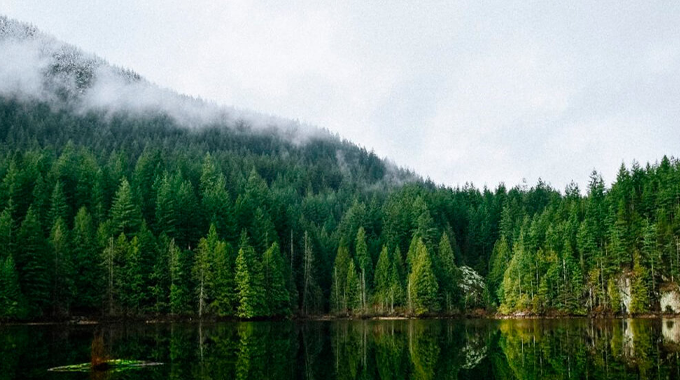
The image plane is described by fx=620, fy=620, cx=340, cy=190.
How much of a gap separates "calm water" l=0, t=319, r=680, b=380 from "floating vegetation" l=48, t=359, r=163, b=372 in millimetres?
1027

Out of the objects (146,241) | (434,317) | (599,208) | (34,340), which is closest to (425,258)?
(434,317)

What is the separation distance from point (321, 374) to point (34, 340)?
98.7 ft

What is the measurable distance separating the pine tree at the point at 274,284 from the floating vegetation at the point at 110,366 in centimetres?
6359

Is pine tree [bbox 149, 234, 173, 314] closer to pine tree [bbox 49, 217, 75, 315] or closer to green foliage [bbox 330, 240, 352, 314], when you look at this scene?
pine tree [bbox 49, 217, 75, 315]

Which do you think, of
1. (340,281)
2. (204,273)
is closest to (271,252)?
(204,273)

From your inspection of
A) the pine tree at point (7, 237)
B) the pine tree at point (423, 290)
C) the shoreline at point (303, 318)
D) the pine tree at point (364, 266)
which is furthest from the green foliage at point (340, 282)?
the pine tree at point (7, 237)

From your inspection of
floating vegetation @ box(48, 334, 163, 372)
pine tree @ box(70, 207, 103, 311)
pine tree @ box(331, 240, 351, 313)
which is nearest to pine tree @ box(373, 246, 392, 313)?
pine tree @ box(331, 240, 351, 313)

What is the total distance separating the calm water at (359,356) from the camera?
30.6m

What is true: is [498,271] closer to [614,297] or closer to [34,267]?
[614,297]

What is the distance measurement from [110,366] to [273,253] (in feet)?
227

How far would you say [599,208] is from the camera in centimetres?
11806

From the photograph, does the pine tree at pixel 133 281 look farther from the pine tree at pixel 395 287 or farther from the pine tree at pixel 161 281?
the pine tree at pixel 395 287

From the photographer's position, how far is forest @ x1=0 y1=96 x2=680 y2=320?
84625mm

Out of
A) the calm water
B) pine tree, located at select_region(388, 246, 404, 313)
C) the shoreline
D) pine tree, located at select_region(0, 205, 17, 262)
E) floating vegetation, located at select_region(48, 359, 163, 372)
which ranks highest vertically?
pine tree, located at select_region(0, 205, 17, 262)
